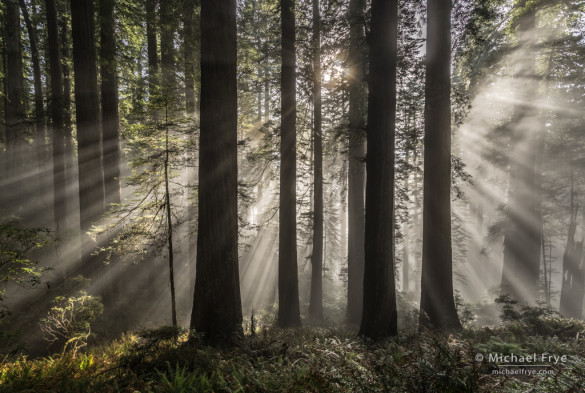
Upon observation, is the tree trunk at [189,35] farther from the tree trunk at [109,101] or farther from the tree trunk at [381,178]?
the tree trunk at [381,178]

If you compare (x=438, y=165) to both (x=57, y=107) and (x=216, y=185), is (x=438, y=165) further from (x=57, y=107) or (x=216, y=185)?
(x=57, y=107)

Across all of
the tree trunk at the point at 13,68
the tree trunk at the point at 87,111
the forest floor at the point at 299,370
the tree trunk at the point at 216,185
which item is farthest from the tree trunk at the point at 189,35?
the tree trunk at the point at 13,68

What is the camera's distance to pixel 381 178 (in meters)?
6.68

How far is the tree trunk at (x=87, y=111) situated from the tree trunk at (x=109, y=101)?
42 cm

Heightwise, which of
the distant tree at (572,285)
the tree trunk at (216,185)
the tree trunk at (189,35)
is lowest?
the distant tree at (572,285)

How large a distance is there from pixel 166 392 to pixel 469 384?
3758mm

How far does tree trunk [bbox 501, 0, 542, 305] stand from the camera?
46.4ft

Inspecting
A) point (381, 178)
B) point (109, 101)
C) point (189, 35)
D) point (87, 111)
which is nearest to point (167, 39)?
point (189, 35)

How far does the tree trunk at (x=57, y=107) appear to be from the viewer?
10141mm

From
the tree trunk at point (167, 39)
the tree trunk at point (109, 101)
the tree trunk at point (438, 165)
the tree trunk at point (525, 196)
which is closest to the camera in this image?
the tree trunk at point (438, 165)

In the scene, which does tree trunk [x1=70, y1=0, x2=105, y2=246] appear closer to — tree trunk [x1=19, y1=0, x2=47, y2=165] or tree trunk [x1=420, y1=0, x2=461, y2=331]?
tree trunk [x1=19, y1=0, x2=47, y2=165]

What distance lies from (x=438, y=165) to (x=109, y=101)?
1203 cm

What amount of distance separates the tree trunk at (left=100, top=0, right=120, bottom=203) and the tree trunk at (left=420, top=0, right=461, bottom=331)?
10020 millimetres

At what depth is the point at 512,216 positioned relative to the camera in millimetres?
14953
